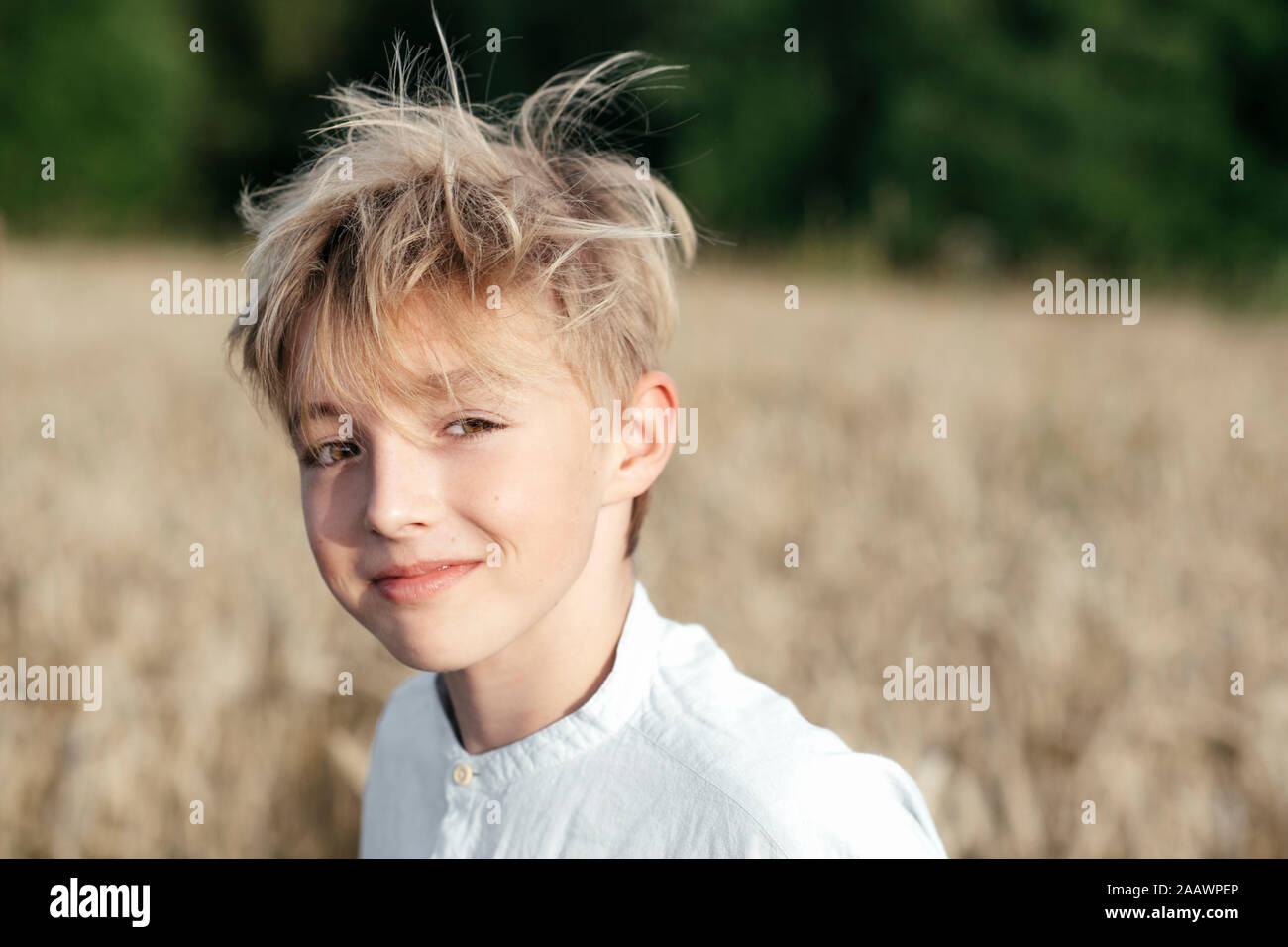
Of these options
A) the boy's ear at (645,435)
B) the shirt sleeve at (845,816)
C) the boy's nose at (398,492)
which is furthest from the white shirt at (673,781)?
the boy's nose at (398,492)

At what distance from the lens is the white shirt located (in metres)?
0.98

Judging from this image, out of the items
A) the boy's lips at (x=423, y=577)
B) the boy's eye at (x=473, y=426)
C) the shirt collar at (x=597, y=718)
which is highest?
the boy's eye at (x=473, y=426)

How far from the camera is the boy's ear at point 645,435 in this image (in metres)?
1.17

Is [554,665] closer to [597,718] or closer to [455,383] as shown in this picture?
[597,718]

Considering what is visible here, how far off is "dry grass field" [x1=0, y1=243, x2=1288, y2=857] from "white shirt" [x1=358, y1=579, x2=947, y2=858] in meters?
0.94

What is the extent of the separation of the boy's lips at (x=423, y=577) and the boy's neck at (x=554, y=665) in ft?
0.43

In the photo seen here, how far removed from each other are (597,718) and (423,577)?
0.78ft

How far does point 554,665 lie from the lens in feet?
3.84

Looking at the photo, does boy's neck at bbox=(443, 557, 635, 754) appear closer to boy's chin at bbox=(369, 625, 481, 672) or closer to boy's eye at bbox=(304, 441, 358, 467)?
boy's chin at bbox=(369, 625, 481, 672)

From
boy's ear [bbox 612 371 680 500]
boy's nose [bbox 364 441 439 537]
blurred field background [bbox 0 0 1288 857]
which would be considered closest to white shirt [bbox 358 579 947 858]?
boy's ear [bbox 612 371 680 500]

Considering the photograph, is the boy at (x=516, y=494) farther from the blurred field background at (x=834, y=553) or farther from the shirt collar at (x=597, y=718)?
the blurred field background at (x=834, y=553)

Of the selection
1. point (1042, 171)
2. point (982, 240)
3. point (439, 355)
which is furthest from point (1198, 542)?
point (1042, 171)

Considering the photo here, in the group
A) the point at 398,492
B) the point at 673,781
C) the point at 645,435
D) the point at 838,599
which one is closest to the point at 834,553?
the point at 838,599

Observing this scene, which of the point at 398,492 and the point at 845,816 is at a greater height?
the point at 398,492
